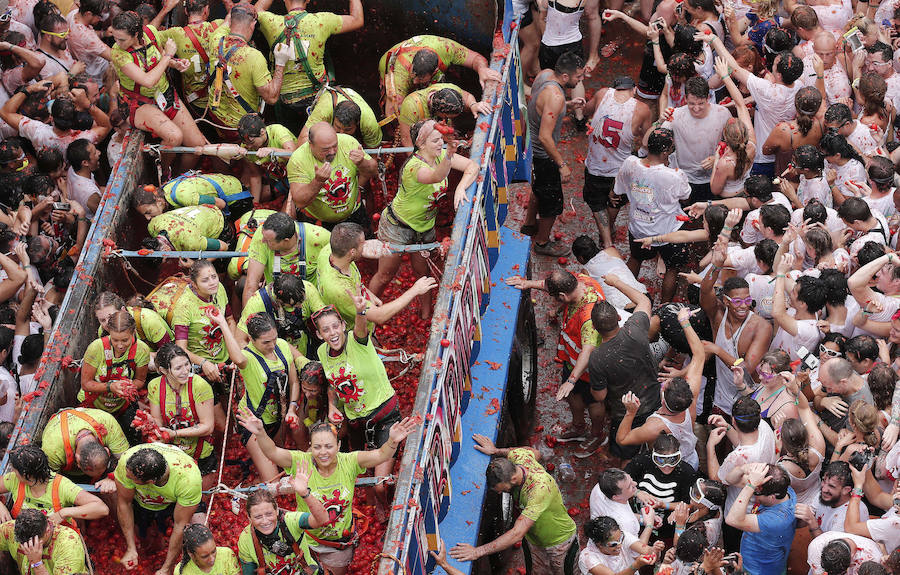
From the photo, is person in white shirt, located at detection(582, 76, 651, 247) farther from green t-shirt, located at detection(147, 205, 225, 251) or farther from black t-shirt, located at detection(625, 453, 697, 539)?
green t-shirt, located at detection(147, 205, 225, 251)

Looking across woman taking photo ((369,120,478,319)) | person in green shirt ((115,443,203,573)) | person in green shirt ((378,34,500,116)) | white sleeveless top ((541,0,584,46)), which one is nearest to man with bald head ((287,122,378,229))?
woman taking photo ((369,120,478,319))

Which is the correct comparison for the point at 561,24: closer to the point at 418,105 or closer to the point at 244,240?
the point at 418,105

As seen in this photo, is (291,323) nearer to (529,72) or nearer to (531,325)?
(531,325)

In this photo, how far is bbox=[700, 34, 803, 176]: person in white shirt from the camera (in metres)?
10.5

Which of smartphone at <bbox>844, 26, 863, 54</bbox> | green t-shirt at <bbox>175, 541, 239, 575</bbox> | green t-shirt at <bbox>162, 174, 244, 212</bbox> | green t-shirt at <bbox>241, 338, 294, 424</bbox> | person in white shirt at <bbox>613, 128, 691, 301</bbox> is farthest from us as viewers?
smartphone at <bbox>844, 26, 863, 54</bbox>

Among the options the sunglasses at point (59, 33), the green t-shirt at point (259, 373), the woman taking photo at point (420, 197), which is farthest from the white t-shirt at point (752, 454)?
the sunglasses at point (59, 33)

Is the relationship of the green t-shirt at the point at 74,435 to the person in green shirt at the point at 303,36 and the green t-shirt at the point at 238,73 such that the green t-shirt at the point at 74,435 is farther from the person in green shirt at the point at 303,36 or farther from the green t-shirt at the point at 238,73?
the person in green shirt at the point at 303,36

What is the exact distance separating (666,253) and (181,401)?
15.2 ft

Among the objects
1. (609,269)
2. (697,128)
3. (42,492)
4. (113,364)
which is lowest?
(42,492)

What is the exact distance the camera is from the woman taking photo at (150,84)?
1038 centimetres

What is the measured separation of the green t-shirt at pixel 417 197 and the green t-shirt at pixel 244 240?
1076mm

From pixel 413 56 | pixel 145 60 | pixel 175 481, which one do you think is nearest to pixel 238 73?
pixel 145 60

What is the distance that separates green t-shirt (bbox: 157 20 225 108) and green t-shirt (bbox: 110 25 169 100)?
0.11 metres

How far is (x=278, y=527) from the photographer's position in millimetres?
7672
